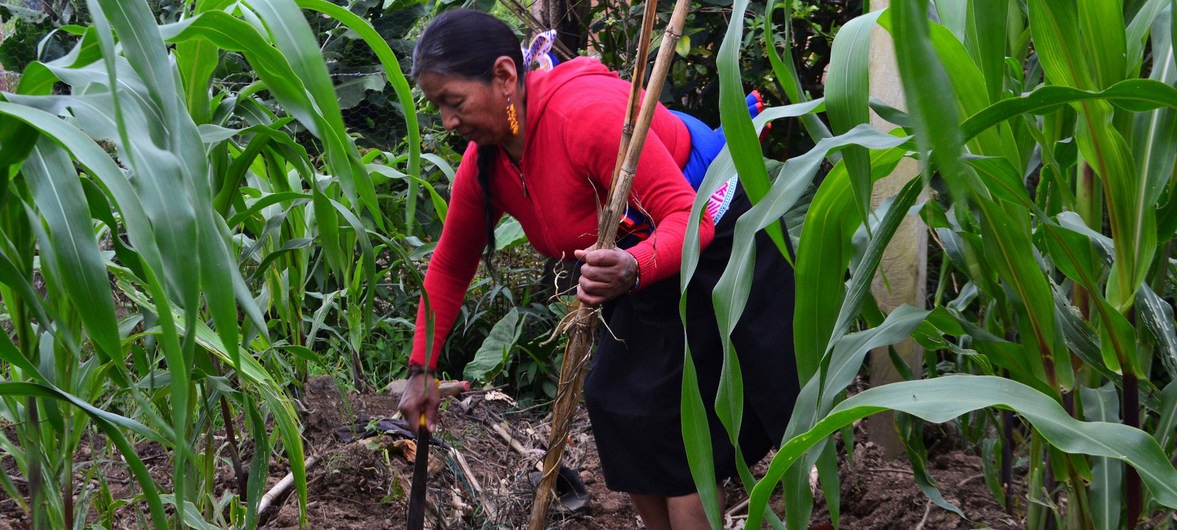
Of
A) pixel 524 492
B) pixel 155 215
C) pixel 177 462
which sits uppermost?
pixel 155 215

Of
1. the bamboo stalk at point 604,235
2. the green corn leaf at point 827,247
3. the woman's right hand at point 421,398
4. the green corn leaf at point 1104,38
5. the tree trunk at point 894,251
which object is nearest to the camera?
the green corn leaf at point 1104,38

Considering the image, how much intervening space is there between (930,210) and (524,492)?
138 centimetres

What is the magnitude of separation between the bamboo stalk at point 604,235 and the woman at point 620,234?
0.07 m

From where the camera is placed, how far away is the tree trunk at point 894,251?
242cm

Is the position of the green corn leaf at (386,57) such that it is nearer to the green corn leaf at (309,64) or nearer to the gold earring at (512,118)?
the green corn leaf at (309,64)

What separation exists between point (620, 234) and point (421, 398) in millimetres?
519

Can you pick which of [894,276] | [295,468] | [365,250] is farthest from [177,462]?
[894,276]

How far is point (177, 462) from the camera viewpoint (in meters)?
0.86

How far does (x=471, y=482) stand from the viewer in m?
2.28

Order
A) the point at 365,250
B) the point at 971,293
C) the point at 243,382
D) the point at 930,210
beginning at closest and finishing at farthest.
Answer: the point at 930,210 < the point at 365,250 < the point at 243,382 < the point at 971,293

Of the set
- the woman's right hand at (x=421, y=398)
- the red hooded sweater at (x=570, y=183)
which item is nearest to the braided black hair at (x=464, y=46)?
the red hooded sweater at (x=570, y=183)

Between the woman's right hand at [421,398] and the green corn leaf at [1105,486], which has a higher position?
the green corn leaf at [1105,486]

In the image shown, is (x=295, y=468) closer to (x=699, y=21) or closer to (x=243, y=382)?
(x=243, y=382)

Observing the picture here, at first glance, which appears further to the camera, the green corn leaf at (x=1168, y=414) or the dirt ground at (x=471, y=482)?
the dirt ground at (x=471, y=482)
